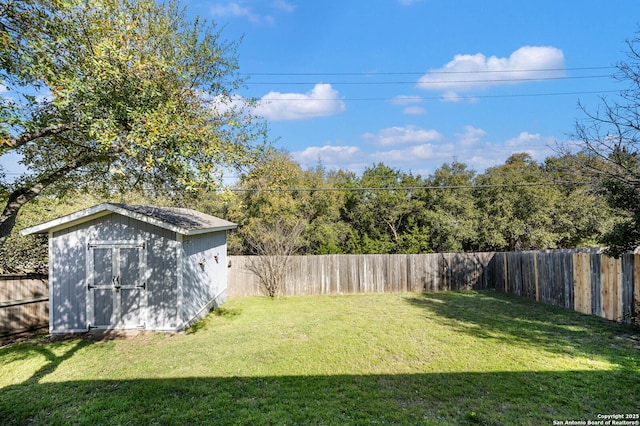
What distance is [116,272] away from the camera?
6.84 metres

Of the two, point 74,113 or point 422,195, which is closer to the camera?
point 74,113

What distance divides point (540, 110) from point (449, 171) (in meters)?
6.28

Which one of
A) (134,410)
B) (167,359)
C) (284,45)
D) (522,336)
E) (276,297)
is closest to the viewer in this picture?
(134,410)

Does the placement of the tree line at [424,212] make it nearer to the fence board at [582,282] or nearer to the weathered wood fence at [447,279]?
the weathered wood fence at [447,279]

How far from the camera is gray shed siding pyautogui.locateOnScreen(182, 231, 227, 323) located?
Result: 7305 mm

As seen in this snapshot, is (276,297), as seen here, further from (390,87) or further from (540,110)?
(540,110)

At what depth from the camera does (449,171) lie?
1773 cm

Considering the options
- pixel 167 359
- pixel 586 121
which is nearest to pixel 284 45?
pixel 586 121

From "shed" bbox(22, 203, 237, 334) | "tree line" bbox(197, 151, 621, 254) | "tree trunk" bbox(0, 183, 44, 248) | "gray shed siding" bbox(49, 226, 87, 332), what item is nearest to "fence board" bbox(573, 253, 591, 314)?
"tree line" bbox(197, 151, 621, 254)

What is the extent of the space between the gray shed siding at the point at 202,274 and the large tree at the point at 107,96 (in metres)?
1.91

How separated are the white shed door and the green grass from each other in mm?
550

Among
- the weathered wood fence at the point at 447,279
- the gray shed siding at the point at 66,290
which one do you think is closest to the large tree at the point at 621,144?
the weathered wood fence at the point at 447,279

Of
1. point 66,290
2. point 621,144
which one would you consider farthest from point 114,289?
point 621,144

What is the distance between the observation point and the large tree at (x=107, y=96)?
4273mm
